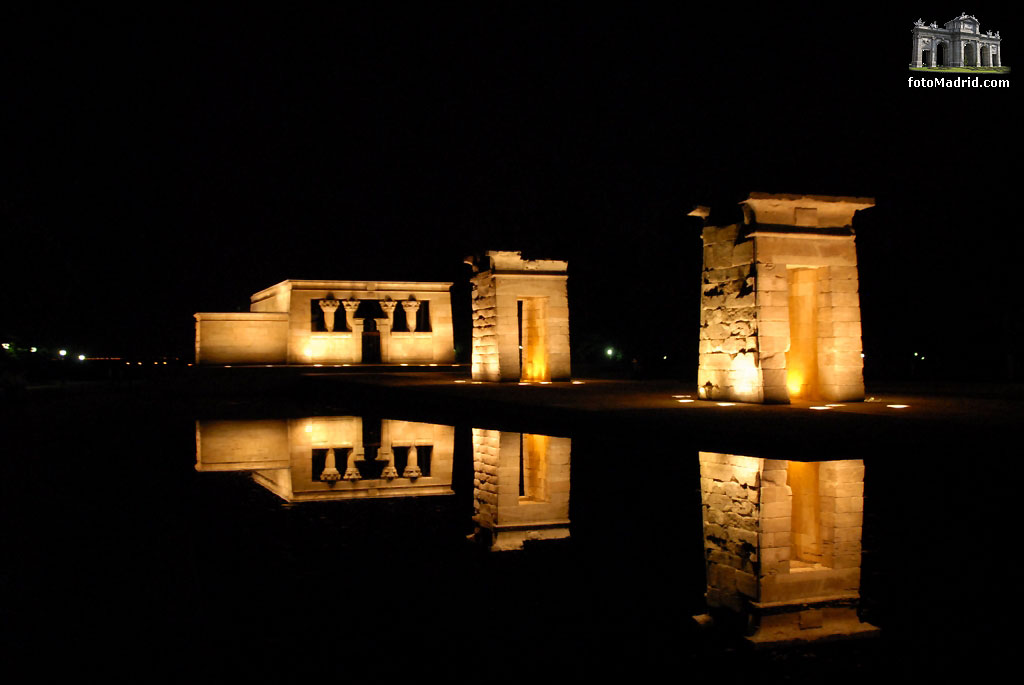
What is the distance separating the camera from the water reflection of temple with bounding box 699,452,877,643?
14.7ft

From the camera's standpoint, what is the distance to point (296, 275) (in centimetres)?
3912

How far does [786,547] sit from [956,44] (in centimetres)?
2538

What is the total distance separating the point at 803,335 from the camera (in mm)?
17219

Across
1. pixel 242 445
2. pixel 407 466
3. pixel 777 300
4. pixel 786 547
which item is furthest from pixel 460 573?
pixel 777 300

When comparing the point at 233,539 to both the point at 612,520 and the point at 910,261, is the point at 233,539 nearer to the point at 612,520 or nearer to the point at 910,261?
the point at 612,520

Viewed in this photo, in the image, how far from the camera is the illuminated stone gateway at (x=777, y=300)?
49.3 feet

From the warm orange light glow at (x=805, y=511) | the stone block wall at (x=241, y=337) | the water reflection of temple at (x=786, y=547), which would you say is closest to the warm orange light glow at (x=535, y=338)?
the stone block wall at (x=241, y=337)

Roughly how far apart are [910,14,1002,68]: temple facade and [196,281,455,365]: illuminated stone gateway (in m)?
20.3

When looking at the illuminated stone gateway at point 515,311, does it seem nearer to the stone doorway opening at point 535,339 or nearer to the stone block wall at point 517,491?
the stone doorway opening at point 535,339

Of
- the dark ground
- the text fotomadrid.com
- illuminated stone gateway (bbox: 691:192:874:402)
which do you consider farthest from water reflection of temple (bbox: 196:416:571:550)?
the text fotomadrid.com

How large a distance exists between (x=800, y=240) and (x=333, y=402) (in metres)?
13.8

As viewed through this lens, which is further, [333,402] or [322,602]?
[333,402]

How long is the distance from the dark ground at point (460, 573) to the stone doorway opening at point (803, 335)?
18.0ft

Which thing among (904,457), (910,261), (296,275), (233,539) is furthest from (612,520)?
(296,275)
